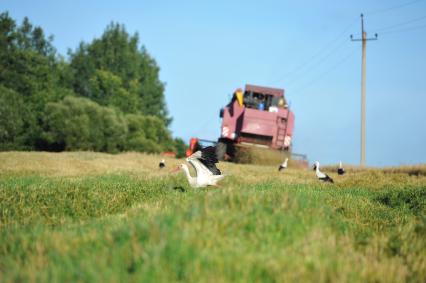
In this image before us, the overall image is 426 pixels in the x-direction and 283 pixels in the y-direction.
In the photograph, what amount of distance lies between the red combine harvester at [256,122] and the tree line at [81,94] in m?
21.2

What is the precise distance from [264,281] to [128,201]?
717 cm

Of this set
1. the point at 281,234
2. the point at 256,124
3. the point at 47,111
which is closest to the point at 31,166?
the point at 256,124

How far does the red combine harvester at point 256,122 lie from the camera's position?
32625mm

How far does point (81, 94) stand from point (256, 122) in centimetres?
4639

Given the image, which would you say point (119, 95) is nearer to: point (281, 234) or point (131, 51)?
point (131, 51)

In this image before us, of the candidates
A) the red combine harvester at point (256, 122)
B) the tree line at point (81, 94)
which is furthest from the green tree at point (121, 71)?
the red combine harvester at point (256, 122)

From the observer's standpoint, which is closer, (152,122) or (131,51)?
(152,122)

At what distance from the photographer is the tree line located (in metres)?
51.5

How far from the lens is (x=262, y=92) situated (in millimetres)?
34250

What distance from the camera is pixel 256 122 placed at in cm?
3250

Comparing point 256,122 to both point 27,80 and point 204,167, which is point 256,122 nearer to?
point 204,167

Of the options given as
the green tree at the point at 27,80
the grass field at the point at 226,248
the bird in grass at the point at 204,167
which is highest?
the green tree at the point at 27,80

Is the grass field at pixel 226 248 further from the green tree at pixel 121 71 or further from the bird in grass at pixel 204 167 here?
the green tree at pixel 121 71

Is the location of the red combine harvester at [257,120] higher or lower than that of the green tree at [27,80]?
lower
